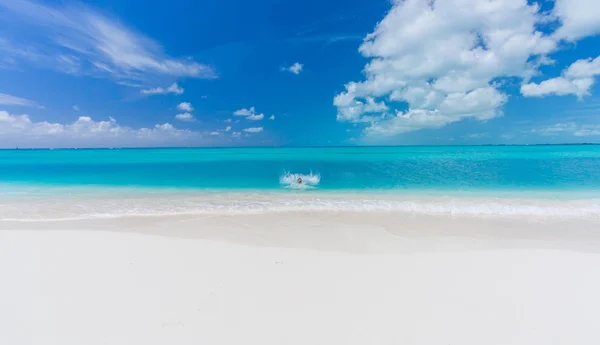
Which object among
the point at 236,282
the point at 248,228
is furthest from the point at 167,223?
the point at 236,282

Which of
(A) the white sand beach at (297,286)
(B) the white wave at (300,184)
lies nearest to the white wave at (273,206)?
(A) the white sand beach at (297,286)

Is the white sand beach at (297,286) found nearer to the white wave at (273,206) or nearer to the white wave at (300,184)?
the white wave at (273,206)

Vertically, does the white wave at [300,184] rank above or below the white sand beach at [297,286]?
above

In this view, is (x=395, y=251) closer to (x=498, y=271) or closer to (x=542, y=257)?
(x=498, y=271)

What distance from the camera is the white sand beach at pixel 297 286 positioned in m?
3.86

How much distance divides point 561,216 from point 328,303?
1196cm

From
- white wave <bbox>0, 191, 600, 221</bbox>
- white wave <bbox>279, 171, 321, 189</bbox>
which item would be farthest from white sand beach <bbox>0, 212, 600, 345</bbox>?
white wave <bbox>279, 171, 321, 189</bbox>

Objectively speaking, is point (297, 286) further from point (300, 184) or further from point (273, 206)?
point (300, 184)

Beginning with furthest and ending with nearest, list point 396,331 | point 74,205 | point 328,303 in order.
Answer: point 74,205 < point 328,303 < point 396,331

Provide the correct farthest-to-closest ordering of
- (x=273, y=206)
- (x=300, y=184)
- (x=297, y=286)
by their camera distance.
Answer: (x=300, y=184), (x=273, y=206), (x=297, y=286)

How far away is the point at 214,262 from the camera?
19.7ft

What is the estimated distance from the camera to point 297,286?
197 inches

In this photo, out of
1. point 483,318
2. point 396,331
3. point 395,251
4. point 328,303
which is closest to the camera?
point 396,331

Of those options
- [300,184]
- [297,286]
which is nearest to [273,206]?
[300,184]
